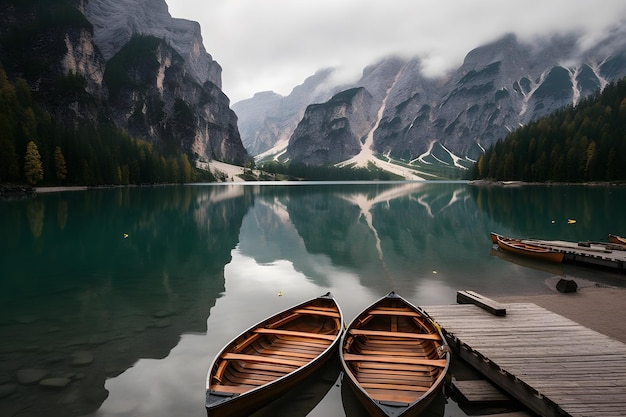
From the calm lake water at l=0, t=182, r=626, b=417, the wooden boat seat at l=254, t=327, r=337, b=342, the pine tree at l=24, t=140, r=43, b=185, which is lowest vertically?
the calm lake water at l=0, t=182, r=626, b=417

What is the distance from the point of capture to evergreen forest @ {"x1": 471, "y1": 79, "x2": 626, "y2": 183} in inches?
5212

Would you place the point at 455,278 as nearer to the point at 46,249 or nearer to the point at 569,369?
the point at 569,369

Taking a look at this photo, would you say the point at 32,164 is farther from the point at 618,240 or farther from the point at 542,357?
the point at 618,240

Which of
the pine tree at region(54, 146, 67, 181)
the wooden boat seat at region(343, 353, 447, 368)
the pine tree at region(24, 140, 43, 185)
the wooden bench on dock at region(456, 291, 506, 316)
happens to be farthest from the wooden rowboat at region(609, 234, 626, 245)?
the pine tree at region(54, 146, 67, 181)

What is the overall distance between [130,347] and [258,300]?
810cm

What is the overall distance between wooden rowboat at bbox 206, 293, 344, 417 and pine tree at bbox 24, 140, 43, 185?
4956 inches

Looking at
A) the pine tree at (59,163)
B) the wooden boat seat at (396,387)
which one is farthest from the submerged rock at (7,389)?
the pine tree at (59,163)

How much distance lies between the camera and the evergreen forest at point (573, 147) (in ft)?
434

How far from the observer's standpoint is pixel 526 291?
23828 millimetres

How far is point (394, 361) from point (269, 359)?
4.00 m

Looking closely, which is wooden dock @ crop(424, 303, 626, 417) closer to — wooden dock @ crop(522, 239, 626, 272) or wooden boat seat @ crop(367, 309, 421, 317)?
wooden boat seat @ crop(367, 309, 421, 317)

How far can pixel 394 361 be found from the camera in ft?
38.7

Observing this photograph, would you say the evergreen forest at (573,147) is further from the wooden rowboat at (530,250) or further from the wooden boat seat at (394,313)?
the wooden boat seat at (394,313)

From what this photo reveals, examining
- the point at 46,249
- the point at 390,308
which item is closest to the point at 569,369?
the point at 390,308
